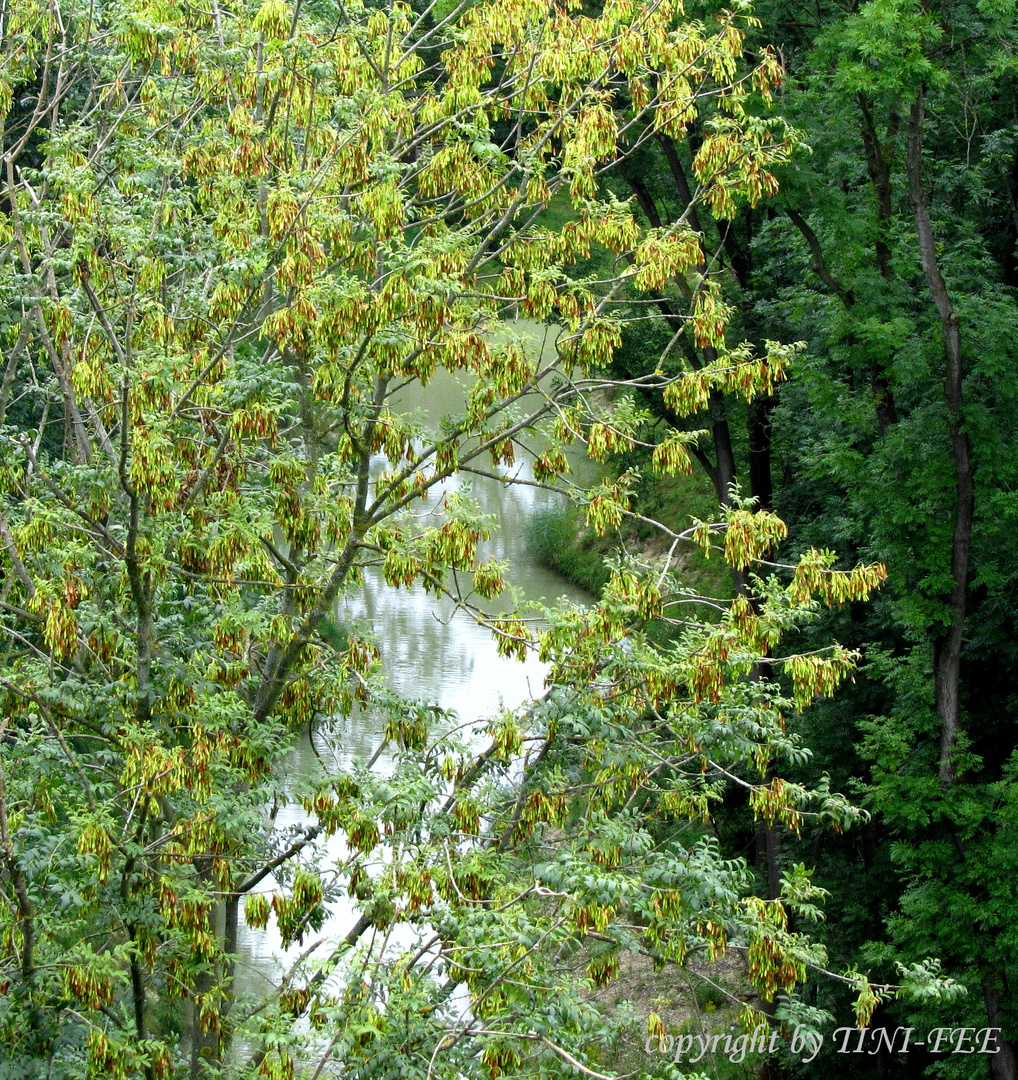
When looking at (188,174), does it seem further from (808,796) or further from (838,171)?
(838,171)

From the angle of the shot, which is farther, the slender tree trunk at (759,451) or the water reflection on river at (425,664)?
the slender tree trunk at (759,451)

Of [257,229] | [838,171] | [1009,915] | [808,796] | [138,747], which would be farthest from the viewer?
[838,171]

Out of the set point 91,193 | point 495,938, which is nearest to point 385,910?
point 495,938

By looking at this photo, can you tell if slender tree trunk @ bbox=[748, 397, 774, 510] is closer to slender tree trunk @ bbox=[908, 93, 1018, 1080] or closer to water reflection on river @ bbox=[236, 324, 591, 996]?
water reflection on river @ bbox=[236, 324, 591, 996]

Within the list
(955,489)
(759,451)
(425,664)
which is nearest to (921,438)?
(955,489)

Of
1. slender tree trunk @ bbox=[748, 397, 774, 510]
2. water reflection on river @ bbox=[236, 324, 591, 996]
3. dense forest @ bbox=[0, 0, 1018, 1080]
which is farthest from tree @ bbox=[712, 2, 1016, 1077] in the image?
water reflection on river @ bbox=[236, 324, 591, 996]

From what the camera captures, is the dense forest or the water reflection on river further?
the water reflection on river

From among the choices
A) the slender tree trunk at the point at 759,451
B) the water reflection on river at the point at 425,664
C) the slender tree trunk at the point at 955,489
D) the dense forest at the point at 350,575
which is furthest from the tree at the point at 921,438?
the water reflection on river at the point at 425,664

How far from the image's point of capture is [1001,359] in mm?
10094

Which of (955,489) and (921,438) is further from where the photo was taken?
(921,438)

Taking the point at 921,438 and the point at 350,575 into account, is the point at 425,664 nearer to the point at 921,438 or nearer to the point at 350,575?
the point at 921,438

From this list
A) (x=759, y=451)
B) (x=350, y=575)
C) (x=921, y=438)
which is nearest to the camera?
(x=350, y=575)

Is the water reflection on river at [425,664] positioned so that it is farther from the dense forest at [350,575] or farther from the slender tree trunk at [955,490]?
the dense forest at [350,575]

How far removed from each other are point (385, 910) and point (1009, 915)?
6.01 m
